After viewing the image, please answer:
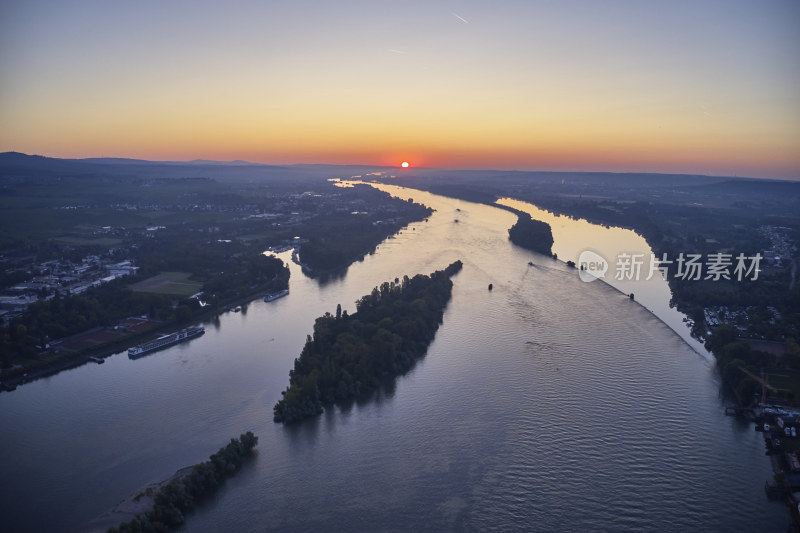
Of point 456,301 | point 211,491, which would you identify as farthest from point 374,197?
Answer: point 211,491

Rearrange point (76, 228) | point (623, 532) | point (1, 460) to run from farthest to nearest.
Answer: point (76, 228) → point (1, 460) → point (623, 532)

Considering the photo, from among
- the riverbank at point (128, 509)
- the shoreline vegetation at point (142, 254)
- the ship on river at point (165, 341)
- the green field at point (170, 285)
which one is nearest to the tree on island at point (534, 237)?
the shoreline vegetation at point (142, 254)

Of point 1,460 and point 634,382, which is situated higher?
point 634,382

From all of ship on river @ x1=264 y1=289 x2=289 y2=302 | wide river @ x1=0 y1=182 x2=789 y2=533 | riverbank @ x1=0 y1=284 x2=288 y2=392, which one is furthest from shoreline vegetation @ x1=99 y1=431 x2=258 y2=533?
ship on river @ x1=264 y1=289 x2=289 y2=302

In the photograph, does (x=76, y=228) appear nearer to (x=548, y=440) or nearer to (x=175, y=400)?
(x=175, y=400)

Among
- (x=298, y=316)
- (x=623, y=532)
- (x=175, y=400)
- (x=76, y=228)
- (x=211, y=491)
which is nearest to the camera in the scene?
(x=623, y=532)

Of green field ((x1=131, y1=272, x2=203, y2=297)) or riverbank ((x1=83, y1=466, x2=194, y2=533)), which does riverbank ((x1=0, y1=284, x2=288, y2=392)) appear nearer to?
green field ((x1=131, y1=272, x2=203, y2=297))
